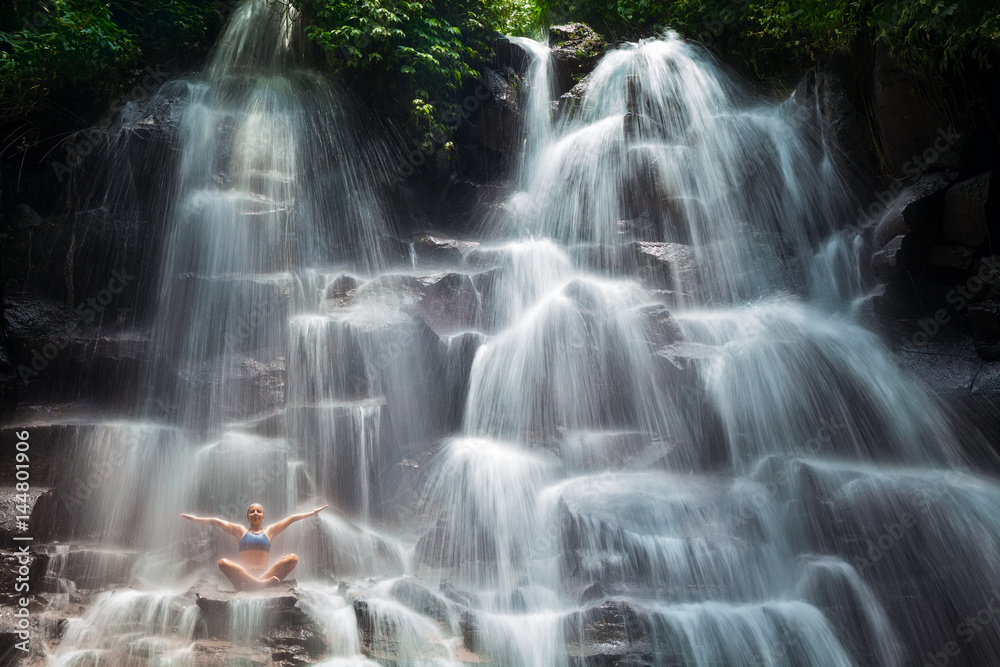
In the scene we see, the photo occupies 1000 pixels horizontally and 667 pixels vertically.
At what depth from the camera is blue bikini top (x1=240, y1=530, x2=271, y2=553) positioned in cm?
602

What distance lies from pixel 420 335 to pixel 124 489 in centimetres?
379

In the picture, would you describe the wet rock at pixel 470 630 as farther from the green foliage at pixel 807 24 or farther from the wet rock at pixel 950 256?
the green foliage at pixel 807 24

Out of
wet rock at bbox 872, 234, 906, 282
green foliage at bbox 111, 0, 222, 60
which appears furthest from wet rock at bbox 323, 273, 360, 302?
wet rock at bbox 872, 234, 906, 282

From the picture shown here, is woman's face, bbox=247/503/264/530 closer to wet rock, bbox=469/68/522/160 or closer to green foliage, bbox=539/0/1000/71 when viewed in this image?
wet rock, bbox=469/68/522/160

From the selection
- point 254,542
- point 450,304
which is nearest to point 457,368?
point 450,304

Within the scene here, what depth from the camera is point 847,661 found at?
16.8 ft

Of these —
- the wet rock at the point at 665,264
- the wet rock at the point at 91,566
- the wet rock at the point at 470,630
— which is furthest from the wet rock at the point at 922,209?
the wet rock at the point at 91,566

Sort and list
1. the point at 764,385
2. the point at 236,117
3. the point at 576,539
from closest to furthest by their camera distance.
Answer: the point at 576,539
the point at 764,385
the point at 236,117

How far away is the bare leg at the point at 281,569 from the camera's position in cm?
585

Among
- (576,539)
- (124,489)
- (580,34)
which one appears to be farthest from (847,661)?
(580,34)

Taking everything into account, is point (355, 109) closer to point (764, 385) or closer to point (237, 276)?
point (237, 276)

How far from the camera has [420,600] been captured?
5.61m

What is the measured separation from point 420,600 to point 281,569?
53.3 inches

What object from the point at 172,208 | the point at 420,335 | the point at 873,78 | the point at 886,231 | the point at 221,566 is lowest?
the point at 221,566
